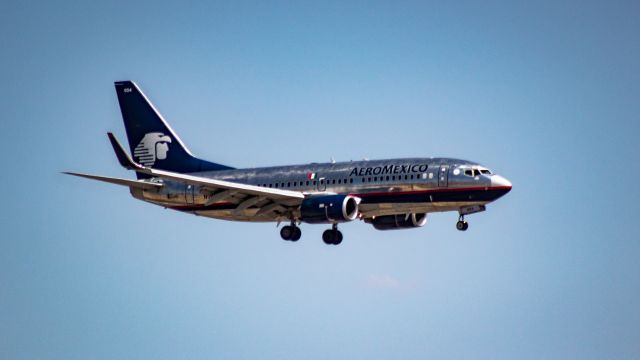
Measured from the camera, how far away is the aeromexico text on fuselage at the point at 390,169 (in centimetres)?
7119

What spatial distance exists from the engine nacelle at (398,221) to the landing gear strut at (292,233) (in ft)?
17.6

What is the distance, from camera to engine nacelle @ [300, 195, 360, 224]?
70.8m

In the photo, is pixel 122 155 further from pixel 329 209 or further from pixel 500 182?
pixel 500 182

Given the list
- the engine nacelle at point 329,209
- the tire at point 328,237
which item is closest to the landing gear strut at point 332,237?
the tire at point 328,237

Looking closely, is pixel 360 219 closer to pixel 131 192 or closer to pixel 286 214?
pixel 286 214

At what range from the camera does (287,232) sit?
7562 centimetres

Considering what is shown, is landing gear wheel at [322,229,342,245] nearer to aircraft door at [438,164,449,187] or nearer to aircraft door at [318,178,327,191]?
aircraft door at [318,178,327,191]

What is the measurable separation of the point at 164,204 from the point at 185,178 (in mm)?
9009

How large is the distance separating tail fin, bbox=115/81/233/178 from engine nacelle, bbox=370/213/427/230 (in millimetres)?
14565

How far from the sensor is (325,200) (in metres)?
71.6

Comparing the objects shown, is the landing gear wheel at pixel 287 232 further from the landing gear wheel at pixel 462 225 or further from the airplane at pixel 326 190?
the landing gear wheel at pixel 462 225

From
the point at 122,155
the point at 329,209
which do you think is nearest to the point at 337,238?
the point at 329,209

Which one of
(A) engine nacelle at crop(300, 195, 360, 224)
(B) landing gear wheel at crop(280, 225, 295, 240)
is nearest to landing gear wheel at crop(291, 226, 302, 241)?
(B) landing gear wheel at crop(280, 225, 295, 240)

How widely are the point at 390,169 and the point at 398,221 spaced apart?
626cm
